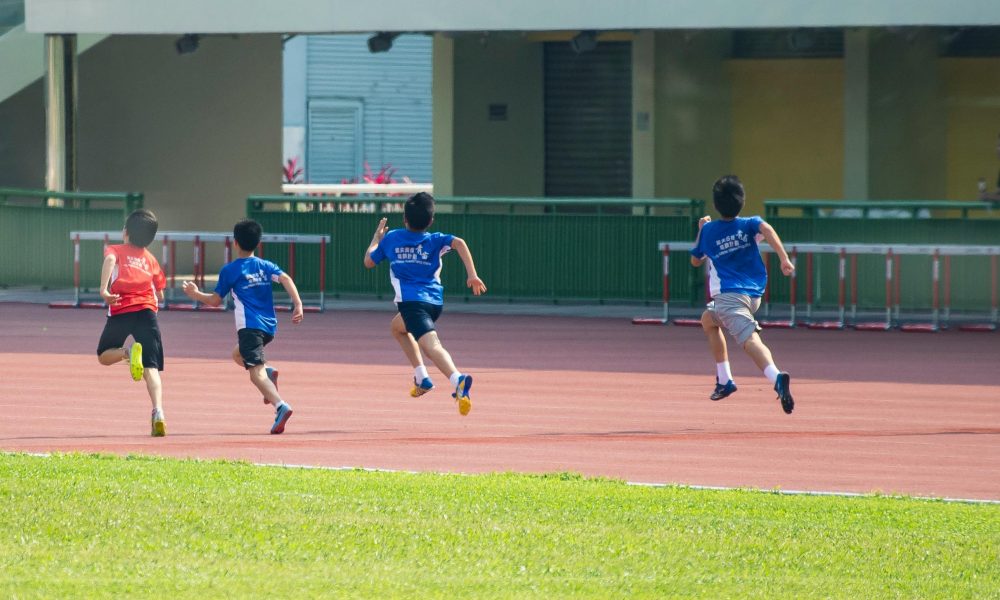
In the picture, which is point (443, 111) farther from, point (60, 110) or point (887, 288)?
point (887, 288)

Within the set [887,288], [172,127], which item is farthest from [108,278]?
[172,127]

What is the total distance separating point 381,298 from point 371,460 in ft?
44.9

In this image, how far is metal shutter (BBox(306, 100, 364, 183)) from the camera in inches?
1804

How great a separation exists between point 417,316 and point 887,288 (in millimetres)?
9973

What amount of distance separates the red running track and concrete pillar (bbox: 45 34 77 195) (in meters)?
5.84

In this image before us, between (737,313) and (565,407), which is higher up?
(737,313)

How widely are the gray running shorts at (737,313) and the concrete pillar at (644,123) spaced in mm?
12870

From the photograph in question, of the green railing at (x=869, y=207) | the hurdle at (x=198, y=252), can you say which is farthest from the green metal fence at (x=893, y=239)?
the hurdle at (x=198, y=252)

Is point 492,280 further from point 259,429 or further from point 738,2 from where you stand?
point 259,429

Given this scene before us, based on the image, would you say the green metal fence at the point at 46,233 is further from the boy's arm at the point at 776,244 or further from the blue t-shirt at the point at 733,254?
the boy's arm at the point at 776,244

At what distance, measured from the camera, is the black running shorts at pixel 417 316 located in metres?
13.4

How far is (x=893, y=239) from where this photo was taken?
2300cm

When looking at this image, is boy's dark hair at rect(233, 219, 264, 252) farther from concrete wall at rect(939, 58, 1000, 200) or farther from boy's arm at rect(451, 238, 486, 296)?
concrete wall at rect(939, 58, 1000, 200)

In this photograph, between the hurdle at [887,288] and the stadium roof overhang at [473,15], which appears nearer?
the hurdle at [887,288]
